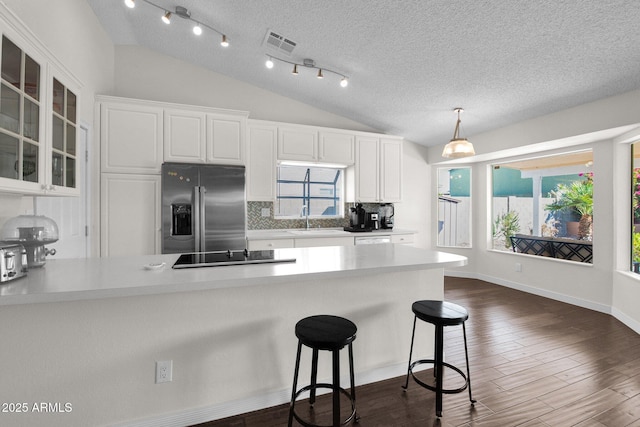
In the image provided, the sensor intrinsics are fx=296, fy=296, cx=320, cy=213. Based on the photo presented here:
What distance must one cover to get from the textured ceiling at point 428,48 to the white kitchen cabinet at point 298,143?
57cm

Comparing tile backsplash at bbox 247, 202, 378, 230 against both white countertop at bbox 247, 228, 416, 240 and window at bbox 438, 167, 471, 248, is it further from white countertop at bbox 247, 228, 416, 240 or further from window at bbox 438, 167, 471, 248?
window at bbox 438, 167, 471, 248

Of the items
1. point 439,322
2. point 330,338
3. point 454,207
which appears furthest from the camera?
point 454,207

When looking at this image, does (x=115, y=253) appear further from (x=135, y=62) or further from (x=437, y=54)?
(x=437, y=54)

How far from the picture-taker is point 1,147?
4.46 feet

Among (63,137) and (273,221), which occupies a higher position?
(63,137)

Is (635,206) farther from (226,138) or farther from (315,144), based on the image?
(226,138)

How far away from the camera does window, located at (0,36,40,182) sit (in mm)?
1369

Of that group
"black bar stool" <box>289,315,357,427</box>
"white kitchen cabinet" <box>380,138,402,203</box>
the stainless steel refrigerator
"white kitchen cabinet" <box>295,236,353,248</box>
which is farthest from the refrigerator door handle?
"white kitchen cabinet" <box>380,138,402,203</box>

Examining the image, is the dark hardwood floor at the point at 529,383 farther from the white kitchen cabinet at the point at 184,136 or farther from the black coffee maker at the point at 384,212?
the white kitchen cabinet at the point at 184,136

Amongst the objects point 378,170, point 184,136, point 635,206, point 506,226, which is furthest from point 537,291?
point 184,136

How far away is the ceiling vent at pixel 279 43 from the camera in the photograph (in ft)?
9.77

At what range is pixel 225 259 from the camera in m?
1.89

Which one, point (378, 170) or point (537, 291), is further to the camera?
point (378, 170)

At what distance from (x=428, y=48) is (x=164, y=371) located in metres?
3.23
